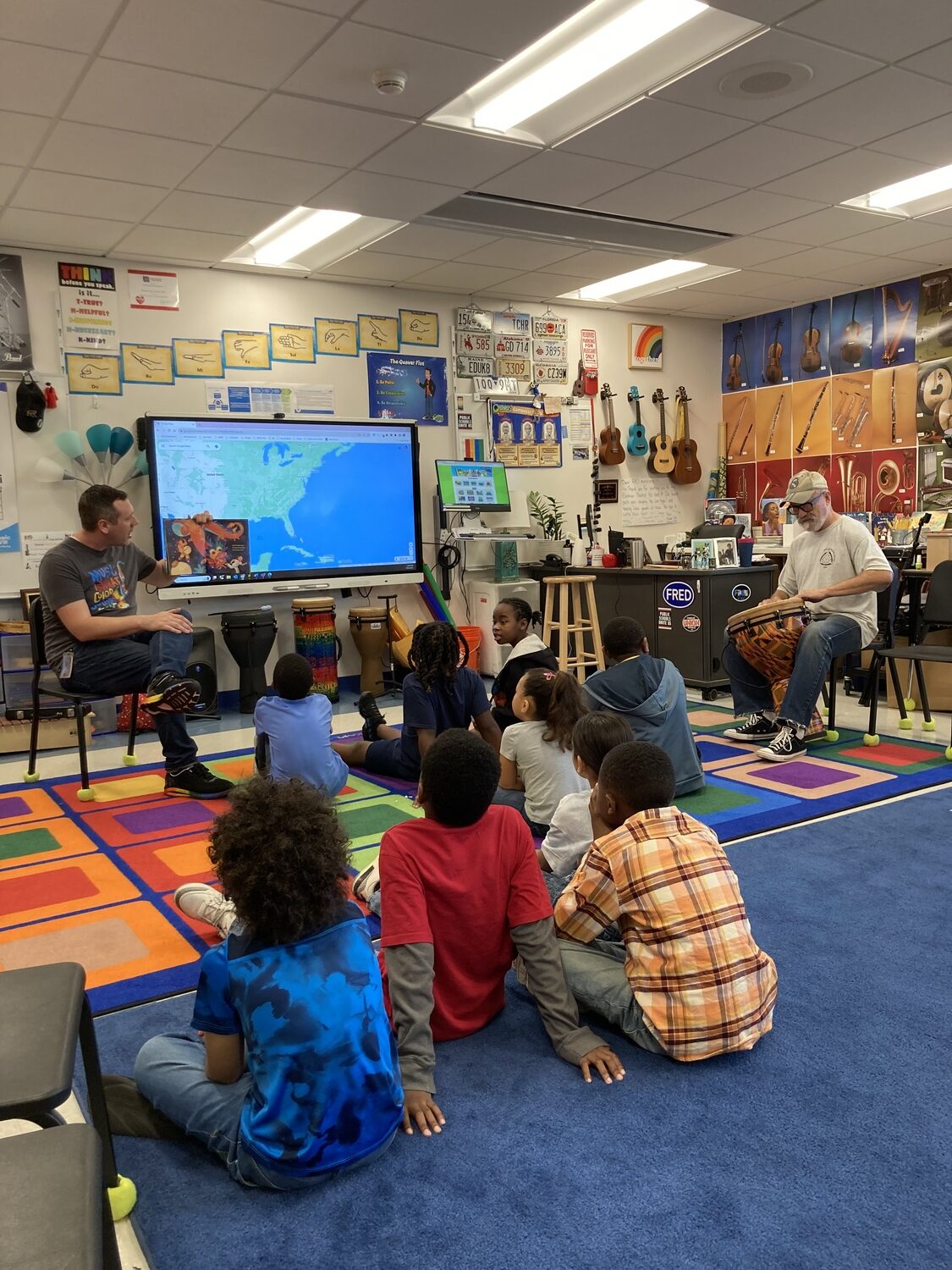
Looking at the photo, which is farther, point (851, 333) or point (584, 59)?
point (851, 333)

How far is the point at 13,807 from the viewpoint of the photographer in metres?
4.06

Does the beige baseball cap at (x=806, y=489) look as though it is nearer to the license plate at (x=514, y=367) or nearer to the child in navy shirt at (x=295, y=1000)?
the license plate at (x=514, y=367)

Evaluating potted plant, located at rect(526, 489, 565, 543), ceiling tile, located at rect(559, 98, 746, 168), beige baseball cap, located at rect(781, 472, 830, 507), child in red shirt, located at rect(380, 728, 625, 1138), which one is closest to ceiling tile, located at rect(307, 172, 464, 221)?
ceiling tile, located at rect(559, 98, 746, 168)

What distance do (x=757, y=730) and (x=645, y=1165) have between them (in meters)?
3.47

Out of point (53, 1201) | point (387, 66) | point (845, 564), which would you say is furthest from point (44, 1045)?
point (845, 564)

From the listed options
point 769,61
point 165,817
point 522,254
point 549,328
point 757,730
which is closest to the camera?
point 769,61

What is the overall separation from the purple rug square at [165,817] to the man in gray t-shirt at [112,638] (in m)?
0.12

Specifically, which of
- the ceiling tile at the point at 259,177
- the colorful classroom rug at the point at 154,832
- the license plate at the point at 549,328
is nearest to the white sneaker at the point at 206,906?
the colorful classroom rug at the point at 154,832

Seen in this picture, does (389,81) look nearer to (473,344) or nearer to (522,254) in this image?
Answer: (522,254)

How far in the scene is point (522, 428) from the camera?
7.32m

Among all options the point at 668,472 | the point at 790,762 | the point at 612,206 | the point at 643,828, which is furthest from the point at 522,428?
the point at 643,828

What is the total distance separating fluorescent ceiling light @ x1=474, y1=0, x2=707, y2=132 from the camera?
3.36 m

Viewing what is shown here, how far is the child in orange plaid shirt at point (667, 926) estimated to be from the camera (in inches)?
76.9

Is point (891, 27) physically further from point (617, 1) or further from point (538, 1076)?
point (538, 1076)
